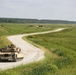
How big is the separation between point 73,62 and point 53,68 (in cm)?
584

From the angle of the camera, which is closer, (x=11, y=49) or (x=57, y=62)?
(x=57, y=62)

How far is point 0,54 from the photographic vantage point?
32281mm

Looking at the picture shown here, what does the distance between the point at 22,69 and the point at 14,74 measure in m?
3.68

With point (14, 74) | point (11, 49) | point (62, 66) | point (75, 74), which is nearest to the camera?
point (14, 74)

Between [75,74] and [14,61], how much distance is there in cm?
818

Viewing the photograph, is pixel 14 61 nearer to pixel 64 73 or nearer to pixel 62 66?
pixel 62 66

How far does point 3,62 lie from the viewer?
31.5 m

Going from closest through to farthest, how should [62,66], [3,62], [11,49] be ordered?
[62,66], [3,62], [11,49]

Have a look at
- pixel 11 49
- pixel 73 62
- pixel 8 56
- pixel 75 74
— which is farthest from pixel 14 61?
pixel 75 74

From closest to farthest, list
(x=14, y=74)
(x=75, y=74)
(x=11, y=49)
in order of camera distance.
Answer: (x=14, y=74)
(x=75, y=74)
(x=11, y=49)

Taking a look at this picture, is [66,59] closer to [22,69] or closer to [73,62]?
[73,62]

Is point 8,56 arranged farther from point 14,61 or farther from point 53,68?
point 53,68

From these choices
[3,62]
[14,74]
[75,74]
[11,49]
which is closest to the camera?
[14,74]

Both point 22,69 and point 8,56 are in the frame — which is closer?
point 22,69
